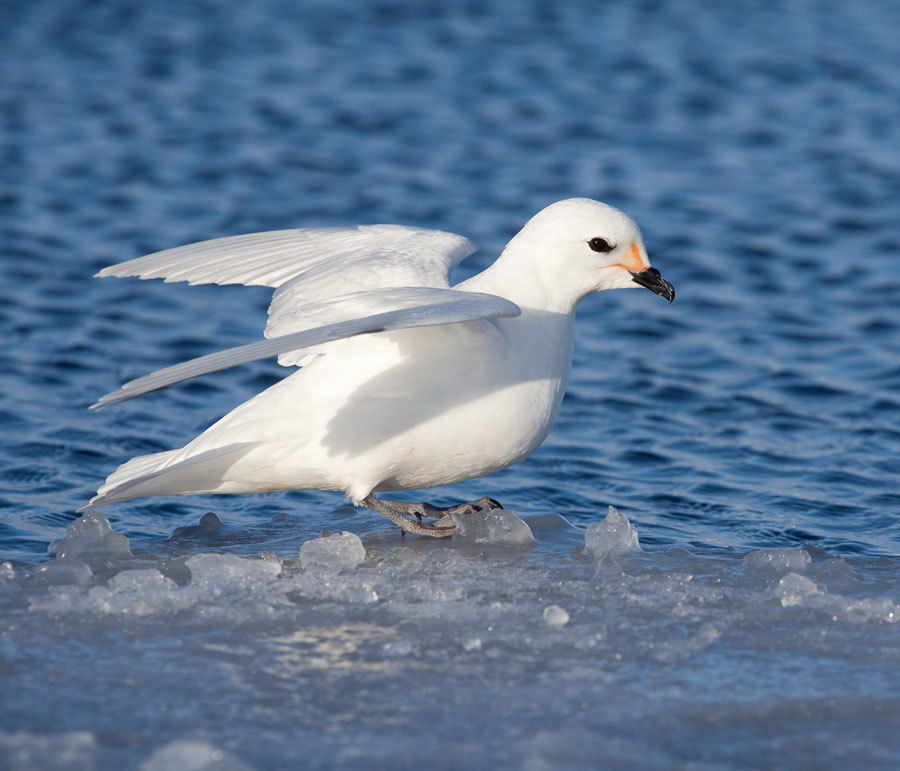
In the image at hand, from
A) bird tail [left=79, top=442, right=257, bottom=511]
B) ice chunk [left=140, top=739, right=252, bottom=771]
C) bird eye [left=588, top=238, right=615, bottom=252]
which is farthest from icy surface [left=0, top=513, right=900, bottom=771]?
bird eye [left=588, top=238, right=615, bottom=252]

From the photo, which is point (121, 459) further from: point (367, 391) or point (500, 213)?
point (500, 213)

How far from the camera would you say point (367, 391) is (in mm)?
4805

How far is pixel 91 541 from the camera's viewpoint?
501 centimetres

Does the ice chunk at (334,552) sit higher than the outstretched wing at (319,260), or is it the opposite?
the outstretched wing at (319,260)

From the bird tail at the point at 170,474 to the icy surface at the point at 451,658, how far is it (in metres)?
0.22

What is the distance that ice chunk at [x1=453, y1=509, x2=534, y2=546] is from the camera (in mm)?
5199

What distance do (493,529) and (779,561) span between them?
3.56ft

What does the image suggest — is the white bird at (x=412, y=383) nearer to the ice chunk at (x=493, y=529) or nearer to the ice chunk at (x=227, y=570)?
the ice chunk at (x=493, y=529)

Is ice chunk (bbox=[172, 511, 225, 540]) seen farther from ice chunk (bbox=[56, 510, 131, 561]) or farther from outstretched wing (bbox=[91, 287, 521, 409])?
outstretched wing (bbox=[91, 287, 521, 409])

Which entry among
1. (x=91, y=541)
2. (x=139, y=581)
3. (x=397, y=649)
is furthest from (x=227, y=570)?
(x=397, y=649)

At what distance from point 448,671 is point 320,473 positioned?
1.19 m

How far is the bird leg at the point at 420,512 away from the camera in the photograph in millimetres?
5125

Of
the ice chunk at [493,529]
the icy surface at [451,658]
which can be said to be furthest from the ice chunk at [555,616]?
the ice chunk at [493,529]

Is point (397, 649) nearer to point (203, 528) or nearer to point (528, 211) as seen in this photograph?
point (203, 528)
